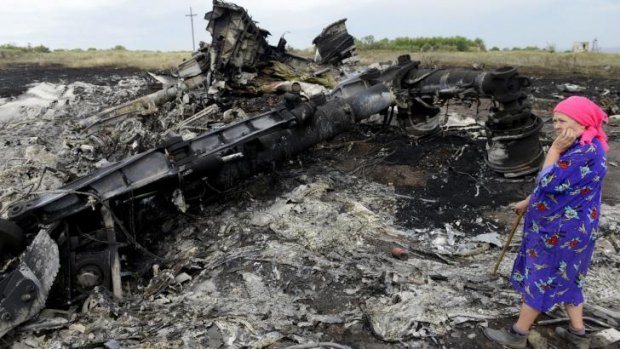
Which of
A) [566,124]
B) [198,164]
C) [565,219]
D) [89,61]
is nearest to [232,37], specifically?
[198,164]

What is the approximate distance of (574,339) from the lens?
127 inches

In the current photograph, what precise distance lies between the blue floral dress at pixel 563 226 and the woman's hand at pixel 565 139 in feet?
0.12

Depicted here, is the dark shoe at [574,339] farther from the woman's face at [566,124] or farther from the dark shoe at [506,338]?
the woman's face at [566,124]

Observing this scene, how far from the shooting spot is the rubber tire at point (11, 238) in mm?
4133

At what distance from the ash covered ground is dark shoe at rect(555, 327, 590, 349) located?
69 millimetres

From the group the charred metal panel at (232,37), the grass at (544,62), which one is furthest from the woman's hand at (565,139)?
the grass at (544,62)

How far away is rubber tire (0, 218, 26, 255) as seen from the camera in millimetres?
4133

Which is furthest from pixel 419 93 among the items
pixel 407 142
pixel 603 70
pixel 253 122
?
pixel 603 70

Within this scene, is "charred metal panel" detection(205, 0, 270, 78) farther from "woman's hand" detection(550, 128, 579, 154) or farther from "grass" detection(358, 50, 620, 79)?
"woman's hand" detection(550, 128, 579, 154)

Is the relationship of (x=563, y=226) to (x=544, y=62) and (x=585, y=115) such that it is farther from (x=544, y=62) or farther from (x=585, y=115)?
(x=544, y=62)

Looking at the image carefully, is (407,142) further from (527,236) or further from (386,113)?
(527,236)

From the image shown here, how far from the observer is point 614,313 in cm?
359

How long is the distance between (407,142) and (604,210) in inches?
132

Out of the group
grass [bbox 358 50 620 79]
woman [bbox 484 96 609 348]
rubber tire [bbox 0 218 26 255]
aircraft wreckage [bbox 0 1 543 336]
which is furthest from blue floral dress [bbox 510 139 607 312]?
grass [bbox 358 50 620 79]
